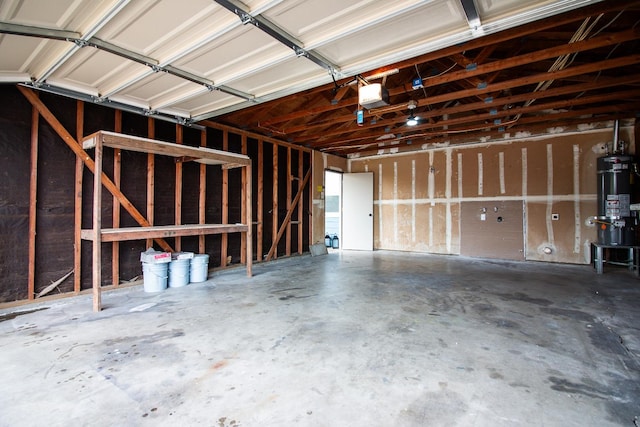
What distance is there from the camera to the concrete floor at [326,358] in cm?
169

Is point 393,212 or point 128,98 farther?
point 393,212

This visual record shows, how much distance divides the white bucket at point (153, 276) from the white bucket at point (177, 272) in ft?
0.51

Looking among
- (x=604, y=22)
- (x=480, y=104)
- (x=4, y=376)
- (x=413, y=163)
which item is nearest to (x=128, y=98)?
(x=4, y=376)

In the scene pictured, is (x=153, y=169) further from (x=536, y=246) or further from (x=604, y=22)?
(x=536, y=246)

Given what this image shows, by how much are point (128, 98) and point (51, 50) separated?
3.71 ft

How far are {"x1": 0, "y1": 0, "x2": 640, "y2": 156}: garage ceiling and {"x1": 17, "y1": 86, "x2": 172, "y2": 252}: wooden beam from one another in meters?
0.29

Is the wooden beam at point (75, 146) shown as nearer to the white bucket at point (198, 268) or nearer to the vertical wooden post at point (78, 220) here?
the vertical wooden post at point (78, 220)

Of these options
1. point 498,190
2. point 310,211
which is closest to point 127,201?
point 310,211

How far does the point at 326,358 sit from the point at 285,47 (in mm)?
2712

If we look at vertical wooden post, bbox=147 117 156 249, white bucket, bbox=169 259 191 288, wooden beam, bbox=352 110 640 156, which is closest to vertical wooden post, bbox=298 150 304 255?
wooden beam, bbox=352 110 640 156

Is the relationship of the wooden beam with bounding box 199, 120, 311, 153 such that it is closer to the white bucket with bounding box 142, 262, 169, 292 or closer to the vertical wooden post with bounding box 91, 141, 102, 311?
the vertical wooden post with bounding box 91, 141, 102, 311

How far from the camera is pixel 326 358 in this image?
7.52 ft

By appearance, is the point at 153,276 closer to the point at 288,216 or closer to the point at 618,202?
the point at 288,216

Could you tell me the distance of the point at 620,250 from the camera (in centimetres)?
601
